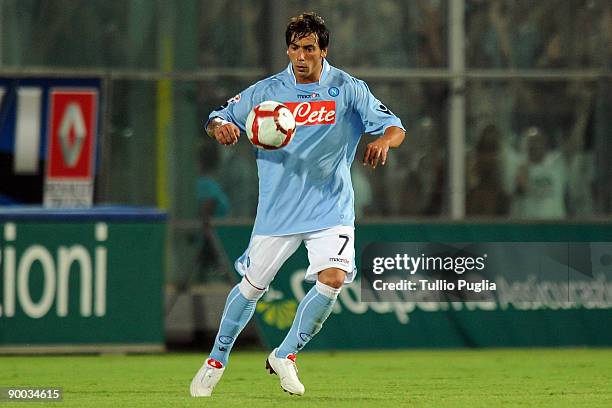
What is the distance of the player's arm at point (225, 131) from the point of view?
8.34 metres

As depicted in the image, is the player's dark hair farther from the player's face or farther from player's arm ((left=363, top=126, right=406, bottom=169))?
player's arm ((left=363, top=126, right=406, bottom=169))

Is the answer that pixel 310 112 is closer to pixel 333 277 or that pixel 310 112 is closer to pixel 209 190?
pixel 333 277

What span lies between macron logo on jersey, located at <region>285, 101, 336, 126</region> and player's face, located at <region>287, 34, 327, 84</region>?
15 cm

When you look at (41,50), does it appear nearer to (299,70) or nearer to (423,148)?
(423,148)

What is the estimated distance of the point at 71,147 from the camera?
14430 mm

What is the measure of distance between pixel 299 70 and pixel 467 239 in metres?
4.83

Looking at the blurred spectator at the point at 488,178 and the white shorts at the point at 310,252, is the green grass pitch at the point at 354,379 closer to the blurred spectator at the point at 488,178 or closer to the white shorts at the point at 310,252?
the white shorts at the point at 310,252

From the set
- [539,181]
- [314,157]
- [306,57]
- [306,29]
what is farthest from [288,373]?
[539,181]

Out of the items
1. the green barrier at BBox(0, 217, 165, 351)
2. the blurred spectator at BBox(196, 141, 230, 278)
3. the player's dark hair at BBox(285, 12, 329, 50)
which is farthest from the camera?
the blurred spectator at BBox(196, 141, 230, 278)

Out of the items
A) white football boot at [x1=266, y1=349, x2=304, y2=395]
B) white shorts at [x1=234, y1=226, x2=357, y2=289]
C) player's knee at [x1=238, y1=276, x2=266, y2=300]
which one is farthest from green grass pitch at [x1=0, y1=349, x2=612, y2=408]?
white shorts at [x1=234, y1=226, x2=357, y2=289]

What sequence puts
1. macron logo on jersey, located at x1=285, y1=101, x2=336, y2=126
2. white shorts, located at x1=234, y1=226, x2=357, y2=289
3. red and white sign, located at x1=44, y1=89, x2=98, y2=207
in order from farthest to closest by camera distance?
red and white sign, located at x1=44, y1=89, x2=98, y2=207, macron logo on jersey, located at x1=285, y1=101, x2=336, y2=126, white shorts, located at x1=234, y1=226, x2=357, y2=289

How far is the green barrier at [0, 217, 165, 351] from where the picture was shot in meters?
12.2

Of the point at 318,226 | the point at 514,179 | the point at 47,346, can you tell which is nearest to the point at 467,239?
the point at 514,179

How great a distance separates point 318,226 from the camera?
860 centimetres
